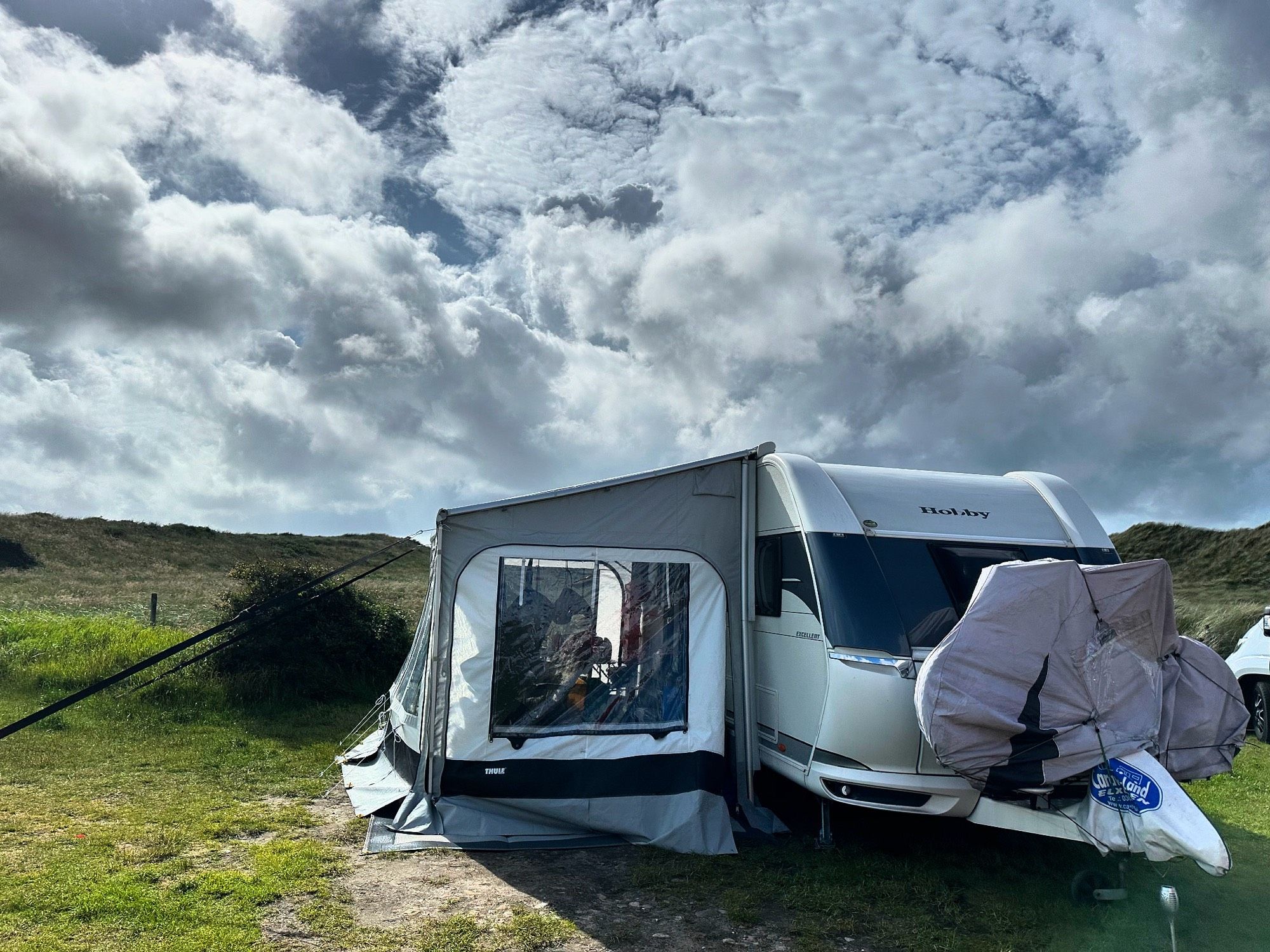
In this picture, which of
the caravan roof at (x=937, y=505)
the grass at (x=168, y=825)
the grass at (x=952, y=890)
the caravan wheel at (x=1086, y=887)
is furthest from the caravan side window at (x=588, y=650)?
the caravan wheel at (x=1086, y=887)

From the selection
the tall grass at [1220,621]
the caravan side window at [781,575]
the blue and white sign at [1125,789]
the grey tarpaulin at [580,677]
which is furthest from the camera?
the tall grass at [1220,621]

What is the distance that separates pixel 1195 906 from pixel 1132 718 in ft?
4.64

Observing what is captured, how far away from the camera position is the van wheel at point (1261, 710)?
10.7m

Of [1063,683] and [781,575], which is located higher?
[781,575]

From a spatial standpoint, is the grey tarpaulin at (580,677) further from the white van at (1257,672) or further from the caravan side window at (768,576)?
the white van at (1257,672)

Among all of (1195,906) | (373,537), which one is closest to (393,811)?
(1195,906)

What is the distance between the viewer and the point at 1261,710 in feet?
35.5

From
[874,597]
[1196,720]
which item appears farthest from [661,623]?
[1196,720]

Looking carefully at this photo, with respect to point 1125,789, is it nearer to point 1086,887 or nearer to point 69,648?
point 1086,887

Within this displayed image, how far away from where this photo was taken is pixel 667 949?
196 inches

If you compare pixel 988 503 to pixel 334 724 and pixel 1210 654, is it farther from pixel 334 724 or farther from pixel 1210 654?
pixel 334 724

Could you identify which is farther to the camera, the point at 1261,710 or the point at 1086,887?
the point at 1261,710

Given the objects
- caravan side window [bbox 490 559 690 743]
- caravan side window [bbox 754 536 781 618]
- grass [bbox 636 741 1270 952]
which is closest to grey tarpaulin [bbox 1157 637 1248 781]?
grass [bbox 636 741 1270 952]

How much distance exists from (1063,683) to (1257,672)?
7391 mm
